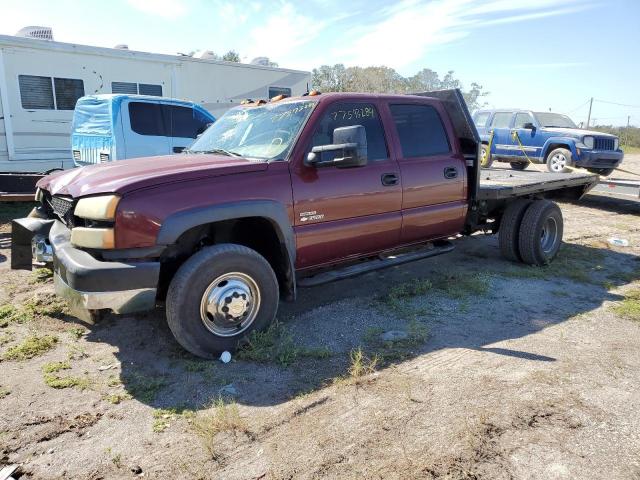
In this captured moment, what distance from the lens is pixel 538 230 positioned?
→ 5.57 m

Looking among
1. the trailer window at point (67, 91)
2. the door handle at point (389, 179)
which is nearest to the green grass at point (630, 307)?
the door handle at point (389, 179)

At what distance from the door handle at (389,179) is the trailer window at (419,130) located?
285 mm

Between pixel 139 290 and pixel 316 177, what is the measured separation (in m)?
1.55

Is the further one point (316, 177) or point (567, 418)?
point (316, 177)

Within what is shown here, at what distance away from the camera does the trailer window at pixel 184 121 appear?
888 centimetres

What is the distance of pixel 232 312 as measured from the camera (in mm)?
3381

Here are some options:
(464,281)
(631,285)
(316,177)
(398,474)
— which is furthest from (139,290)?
(631,285)

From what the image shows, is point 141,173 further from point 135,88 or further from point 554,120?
point 554,120

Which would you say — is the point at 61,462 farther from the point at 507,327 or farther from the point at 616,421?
the point at 507,327

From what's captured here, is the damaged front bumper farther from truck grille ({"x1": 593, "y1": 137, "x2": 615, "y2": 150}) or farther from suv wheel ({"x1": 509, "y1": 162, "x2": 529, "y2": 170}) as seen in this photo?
suv wheel ({"x1": 509, "y1": 162, "x2": 529, "y2": 170})

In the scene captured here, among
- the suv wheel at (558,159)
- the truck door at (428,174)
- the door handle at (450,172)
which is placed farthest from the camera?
the suv wheel at (558,159)

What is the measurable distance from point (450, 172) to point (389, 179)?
2.98ft

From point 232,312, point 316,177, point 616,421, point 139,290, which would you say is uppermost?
point 316,177

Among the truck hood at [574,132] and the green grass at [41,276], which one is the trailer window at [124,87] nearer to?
the green grass at [41,276]
